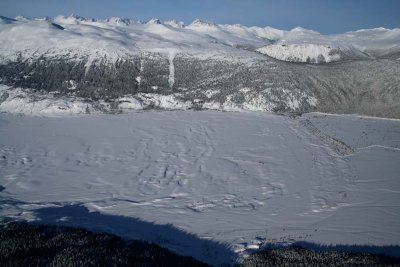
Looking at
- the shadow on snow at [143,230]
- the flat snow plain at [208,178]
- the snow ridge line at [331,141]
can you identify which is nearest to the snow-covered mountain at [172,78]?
the flat snow plain at [208,178]

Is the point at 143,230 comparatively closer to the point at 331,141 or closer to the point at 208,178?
the point at 208,178

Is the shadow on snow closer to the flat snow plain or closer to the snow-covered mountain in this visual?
the flat snow plain

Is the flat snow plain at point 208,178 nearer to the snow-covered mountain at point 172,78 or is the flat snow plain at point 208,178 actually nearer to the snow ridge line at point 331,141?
the snow ridge line at point 331,141

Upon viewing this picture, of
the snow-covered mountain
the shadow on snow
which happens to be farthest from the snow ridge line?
the shadow on snow

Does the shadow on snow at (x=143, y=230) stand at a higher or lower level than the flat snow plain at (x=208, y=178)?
lower

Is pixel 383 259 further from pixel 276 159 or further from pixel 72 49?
pixel 72 49
